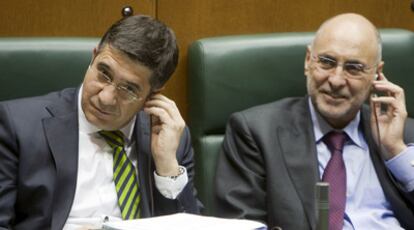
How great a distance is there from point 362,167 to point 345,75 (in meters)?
0.29

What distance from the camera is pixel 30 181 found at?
2139mm

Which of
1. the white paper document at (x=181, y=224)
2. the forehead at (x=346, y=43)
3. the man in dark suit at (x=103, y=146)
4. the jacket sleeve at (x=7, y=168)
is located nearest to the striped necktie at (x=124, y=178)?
the man in dark suit at (x=103, y=146)

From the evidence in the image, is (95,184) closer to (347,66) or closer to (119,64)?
(119,64)

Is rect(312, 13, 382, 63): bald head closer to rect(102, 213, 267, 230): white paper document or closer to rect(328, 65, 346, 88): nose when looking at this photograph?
rect(328, 65, 346, 88): nose

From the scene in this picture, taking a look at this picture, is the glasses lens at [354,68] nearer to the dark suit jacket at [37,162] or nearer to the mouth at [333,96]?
the mouth at [333,96]

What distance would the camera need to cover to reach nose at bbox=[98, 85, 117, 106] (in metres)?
2.17

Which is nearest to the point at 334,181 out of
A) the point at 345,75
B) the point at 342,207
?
the point at 342,207

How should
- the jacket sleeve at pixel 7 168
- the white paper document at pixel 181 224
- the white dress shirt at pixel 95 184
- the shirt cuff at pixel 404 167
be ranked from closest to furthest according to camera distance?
1. the white paper document at pixel 181 224
2. the jacket sleeve at pixel 7 168
3. the white dress shirt at pixel 95 184
4. the shirt cuff at pixel 404 167

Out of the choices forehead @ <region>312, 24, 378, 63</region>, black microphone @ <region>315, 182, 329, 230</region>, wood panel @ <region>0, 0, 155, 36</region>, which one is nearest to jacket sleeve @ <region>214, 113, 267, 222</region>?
forehead @ <region>312, 24, 378, 63</region>

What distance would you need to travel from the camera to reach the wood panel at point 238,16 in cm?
292

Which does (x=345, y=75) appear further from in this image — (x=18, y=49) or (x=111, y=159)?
(x=18, y=49)

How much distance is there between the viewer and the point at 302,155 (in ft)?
8.25

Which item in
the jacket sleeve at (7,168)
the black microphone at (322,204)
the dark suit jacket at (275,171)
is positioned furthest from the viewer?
the dark suit jacket at (275,171)

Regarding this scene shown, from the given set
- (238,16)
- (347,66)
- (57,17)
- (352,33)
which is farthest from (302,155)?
(57,17)
